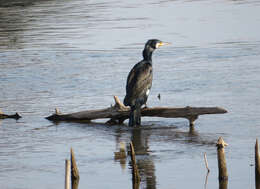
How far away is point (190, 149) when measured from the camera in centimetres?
1326

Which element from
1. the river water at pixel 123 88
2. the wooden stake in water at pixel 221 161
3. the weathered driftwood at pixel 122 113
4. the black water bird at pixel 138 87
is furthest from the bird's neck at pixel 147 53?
the wooden stake in water at pixel 221 161

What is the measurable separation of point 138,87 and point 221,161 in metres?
4.89

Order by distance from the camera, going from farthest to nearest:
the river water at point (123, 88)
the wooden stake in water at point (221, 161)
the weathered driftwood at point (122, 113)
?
the weathered driftwood at point (122, 113), the river water at point (123, 88), the wooden stake in water at point (221, 161)

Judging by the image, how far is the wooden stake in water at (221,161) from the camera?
400 inches

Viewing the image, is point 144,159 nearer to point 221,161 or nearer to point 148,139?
point 148,139

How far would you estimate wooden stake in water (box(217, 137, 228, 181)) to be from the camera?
10172 mm

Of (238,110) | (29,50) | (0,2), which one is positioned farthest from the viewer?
(0,2)

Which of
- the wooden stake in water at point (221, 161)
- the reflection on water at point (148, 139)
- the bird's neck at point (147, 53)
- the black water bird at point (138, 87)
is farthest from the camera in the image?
the bird's neck at point (147, 53)

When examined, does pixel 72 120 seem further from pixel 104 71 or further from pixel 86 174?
pixel 104 71

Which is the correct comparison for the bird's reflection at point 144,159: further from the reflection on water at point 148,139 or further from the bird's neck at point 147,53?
the bird's neck at point 147,53

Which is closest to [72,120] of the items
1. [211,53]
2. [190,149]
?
[190,149]

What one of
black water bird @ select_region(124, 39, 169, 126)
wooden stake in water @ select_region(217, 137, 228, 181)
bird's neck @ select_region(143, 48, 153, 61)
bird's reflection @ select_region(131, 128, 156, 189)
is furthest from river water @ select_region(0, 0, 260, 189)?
bird's neck @ select_region(143, 48, 153, 61)

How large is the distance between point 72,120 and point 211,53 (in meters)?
9.37

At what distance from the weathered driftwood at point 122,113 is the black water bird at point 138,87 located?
189mm
